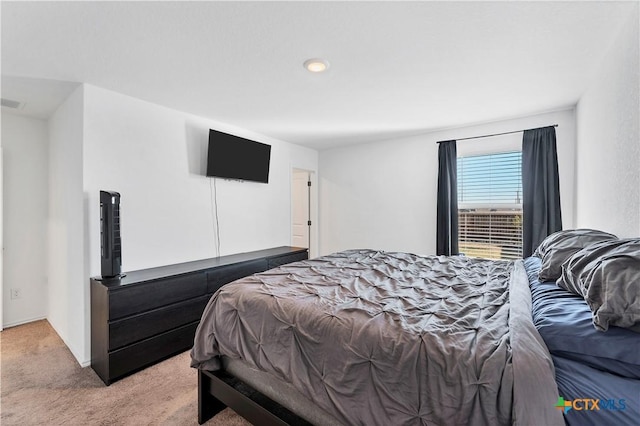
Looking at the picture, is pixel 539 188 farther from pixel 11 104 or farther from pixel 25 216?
pixel 25 216

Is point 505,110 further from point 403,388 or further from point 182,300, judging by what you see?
point 182,300

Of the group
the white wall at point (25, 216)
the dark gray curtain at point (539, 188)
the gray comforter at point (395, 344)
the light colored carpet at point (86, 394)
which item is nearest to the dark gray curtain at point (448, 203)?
the dark gray curtain at point (539, 188)

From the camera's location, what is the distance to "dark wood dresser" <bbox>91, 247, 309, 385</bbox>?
7.29 ft

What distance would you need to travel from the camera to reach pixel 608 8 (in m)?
1.60

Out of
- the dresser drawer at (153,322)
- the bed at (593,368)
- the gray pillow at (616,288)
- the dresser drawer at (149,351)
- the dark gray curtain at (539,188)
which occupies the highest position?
the dark gray curtain at (539,188)

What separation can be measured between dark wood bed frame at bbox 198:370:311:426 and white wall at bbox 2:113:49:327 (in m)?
3.08

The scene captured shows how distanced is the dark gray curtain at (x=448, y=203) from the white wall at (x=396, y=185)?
0.16 m

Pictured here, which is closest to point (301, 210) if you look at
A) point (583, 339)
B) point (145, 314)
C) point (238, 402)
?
point (145, 314)

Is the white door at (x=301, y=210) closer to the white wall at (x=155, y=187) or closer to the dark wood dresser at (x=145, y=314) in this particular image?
the white wall at (x=155, y=187)

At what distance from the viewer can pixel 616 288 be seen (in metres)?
0.92

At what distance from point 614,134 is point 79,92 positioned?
4202mm

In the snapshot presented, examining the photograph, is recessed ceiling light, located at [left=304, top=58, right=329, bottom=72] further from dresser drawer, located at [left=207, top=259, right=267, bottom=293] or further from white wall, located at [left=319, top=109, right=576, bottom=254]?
white wall, located at [left=319, top=109, right=576, bottom=254]

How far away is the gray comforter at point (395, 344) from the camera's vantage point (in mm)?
959

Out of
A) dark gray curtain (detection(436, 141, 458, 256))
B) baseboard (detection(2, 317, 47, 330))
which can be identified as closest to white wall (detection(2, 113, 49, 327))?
baseboard (detection(2, 317, 47, 330))
